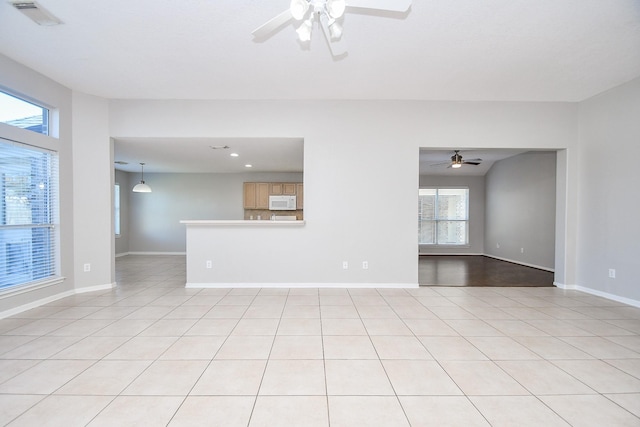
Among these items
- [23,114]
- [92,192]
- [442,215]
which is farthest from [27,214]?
[442,215]

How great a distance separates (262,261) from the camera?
4.36 metres

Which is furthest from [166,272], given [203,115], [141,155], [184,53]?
[184,53]

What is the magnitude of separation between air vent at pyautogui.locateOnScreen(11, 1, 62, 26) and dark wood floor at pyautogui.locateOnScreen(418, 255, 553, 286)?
5383mm

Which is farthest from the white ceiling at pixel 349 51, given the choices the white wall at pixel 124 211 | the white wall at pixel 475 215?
the white wall at pixel 475 215

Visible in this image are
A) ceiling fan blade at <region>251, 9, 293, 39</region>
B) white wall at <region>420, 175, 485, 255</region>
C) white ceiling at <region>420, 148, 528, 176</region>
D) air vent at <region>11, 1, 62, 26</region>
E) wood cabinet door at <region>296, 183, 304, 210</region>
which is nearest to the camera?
ceiling fan blade at <region>251, 9, 293, 39</region>

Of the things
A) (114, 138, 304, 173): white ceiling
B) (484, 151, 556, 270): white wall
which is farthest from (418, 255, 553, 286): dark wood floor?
(114, 138, 304, 173): white ceiling

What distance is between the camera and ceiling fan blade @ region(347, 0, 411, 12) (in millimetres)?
1885

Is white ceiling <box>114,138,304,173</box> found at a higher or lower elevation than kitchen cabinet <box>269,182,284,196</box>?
higher

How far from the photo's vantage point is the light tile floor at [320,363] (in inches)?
64.2

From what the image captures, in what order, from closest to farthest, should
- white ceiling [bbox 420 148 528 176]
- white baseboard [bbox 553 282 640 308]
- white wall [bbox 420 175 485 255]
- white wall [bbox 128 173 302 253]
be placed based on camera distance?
white baseboard [bbox 553 282 640 308], white ceiling [bbox 420 148 528 176], white wall [bbox 128 173 302 253], white wall [bbox 420 175 485 255]

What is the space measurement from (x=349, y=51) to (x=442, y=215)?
7159 mm

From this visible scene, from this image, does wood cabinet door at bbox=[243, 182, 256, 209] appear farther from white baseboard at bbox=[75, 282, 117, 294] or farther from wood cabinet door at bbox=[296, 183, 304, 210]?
white baseboard at bbox=[75, 282, 117, 294]

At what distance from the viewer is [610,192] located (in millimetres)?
3867

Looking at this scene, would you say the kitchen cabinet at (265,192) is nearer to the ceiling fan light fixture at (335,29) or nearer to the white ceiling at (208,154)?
the white ceiling at (208,154)
